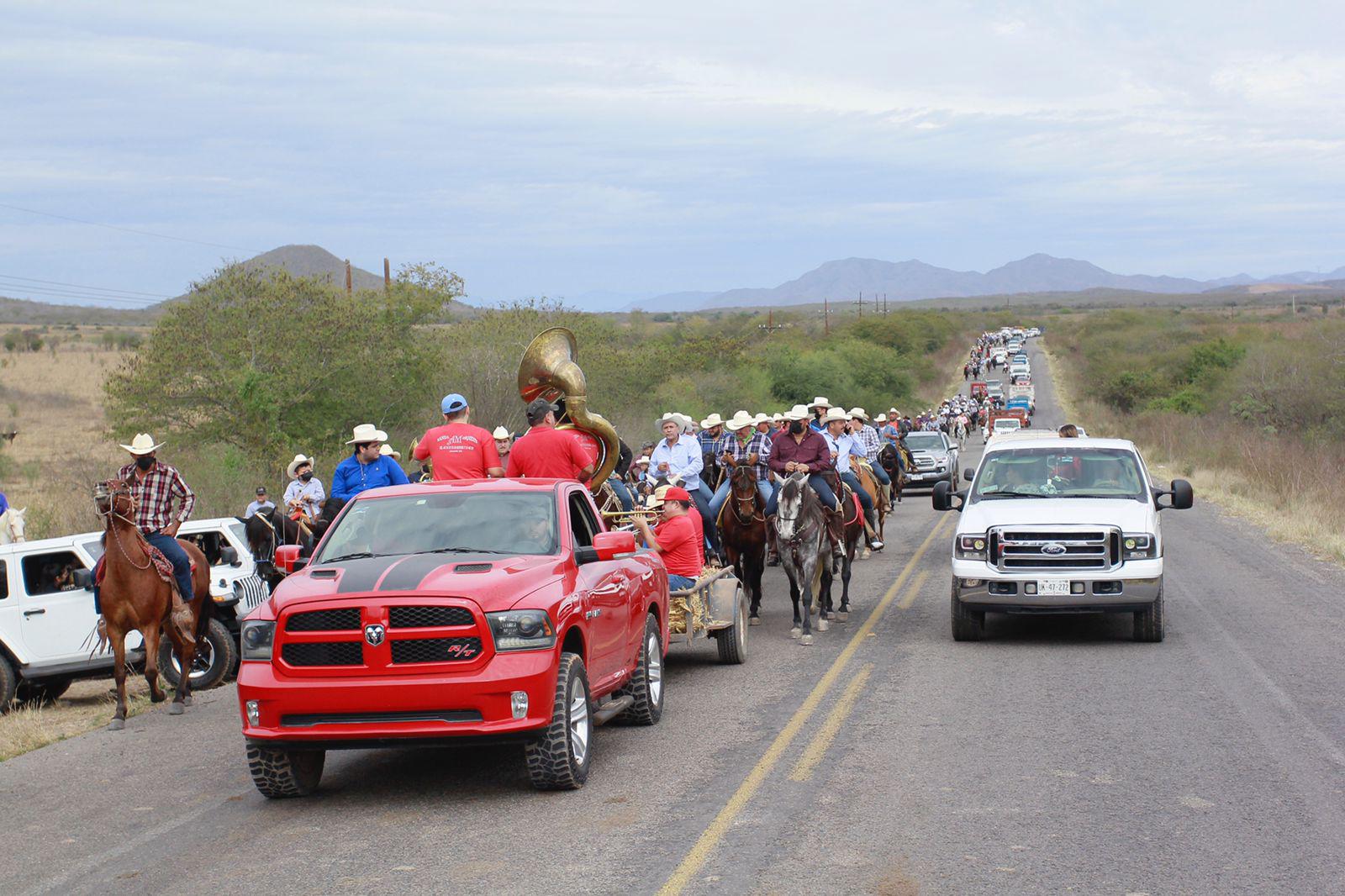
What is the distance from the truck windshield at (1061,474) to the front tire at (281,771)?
8.45 meters

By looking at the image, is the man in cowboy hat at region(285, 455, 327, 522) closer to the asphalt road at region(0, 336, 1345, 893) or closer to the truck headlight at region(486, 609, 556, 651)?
the asphalt road at region(0, 336, 1345, 893)

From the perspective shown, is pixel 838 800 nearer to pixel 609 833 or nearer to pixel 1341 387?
pixel 609 833

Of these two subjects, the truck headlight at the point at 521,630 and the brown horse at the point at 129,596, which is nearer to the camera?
the truck headlight at the point at 521,630

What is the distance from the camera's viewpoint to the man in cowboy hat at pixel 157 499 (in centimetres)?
1199

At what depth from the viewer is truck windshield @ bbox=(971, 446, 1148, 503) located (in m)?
14.7

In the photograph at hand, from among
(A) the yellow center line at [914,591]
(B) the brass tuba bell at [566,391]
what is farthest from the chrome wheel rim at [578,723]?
(A) the yellow center line at [914,591]

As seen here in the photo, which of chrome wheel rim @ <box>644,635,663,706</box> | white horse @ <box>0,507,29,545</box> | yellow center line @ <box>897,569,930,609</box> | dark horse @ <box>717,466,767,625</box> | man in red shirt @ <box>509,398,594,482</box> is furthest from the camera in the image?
white horse @ <box>0,507,29,545</box>

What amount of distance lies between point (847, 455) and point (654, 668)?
10428 millimetres

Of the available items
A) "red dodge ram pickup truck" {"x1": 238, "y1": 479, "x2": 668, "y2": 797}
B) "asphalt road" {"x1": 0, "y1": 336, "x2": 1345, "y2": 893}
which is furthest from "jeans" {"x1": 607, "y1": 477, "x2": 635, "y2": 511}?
"red dodge ram pickup truck" {"x1": 238, "y1": 479, "x2": 668, "y2": 797}

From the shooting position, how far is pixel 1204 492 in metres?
35.4

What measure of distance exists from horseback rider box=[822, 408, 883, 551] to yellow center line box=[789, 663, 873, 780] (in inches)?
246

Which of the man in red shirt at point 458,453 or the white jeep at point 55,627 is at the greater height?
the man in red shirt at point 458,453

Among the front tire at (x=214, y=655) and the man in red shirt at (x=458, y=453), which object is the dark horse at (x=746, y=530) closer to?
the man in red shirt at (x=458, y=453)

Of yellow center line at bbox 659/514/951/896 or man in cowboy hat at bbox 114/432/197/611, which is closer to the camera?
yellow center line at bbox 659/514/951/896
